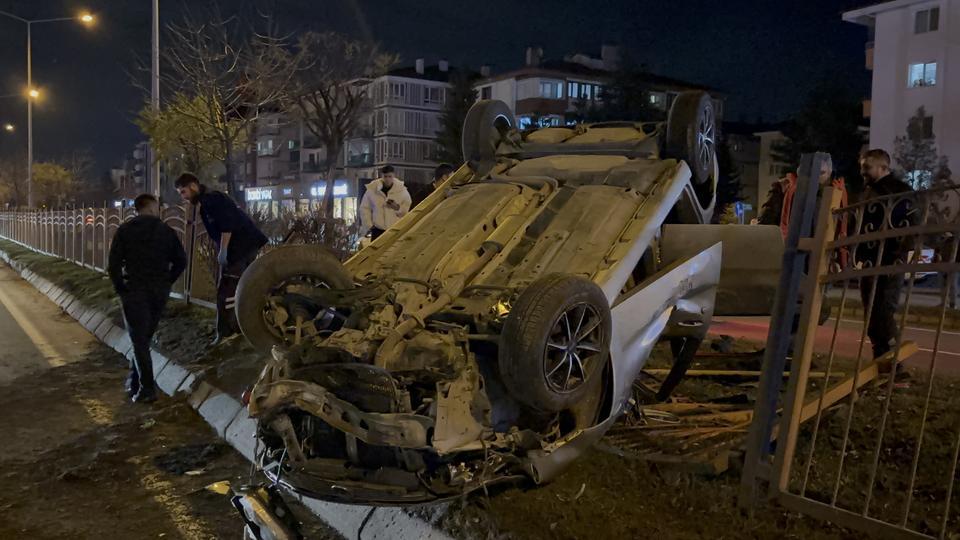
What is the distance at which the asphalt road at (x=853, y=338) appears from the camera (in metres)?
8.88

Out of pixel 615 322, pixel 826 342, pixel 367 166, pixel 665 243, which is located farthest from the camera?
pixel 367 166

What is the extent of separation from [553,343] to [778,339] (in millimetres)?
1060

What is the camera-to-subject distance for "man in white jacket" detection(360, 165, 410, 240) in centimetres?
832

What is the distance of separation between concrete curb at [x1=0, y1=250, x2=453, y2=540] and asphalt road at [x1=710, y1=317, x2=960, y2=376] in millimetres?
4791

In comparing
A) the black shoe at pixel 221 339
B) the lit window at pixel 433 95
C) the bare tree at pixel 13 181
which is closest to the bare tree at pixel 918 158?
the black shoe at pixel 221 339

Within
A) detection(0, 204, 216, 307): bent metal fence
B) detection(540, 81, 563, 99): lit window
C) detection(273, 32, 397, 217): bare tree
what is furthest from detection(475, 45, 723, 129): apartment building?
detection(0, 204, 216, 307): bent metal fence

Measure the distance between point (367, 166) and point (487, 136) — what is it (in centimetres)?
5126

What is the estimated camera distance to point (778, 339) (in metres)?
3.80

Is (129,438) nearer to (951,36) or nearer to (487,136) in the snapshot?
(487,136)

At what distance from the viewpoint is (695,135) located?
537 centimetres

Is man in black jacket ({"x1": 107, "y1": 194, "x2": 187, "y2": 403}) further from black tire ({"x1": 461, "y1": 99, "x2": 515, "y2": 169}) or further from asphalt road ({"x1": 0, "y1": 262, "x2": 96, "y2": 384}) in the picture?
black tire ({"x1": 461, "y1": 99, "x2": 515, "y2": 169})

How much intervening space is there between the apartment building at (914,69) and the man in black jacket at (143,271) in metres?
32.1

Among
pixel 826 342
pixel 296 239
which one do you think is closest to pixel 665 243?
pixel 826 342

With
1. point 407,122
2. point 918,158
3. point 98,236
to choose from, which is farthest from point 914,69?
point 98,236
